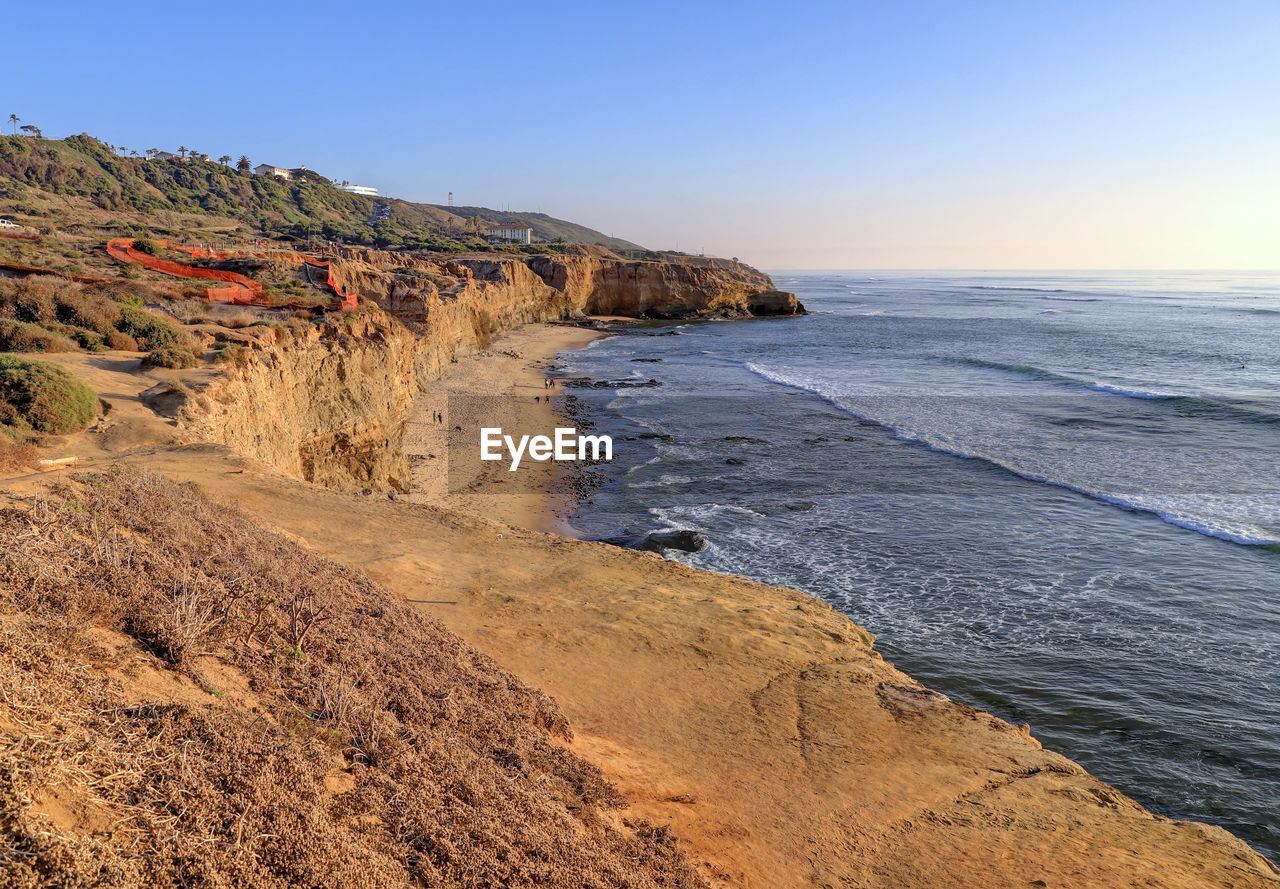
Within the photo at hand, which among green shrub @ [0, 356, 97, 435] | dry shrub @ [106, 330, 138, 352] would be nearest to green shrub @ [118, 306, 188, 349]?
dry shrub @ [106, 330, 138, 352]

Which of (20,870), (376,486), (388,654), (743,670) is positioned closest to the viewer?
(20,870)

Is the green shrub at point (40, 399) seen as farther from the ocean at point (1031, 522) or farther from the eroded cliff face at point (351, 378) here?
the ocean at point (1031, 522)

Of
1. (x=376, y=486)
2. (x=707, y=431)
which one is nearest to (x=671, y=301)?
(x=707, y=431)

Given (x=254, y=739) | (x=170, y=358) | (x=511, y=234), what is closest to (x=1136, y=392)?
(x=170, y=358)

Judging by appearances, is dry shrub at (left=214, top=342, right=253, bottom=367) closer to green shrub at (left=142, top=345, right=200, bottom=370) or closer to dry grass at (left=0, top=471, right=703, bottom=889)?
green shrub at (left=142, top=345, right=200, bottom=370)

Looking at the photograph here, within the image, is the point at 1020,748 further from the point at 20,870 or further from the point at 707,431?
the point at 707,431

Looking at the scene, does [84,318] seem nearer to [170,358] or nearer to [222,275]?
[170,358]

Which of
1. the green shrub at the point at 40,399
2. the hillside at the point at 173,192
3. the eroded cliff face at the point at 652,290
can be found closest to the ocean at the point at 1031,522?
the green shrub at the point at 40,399
